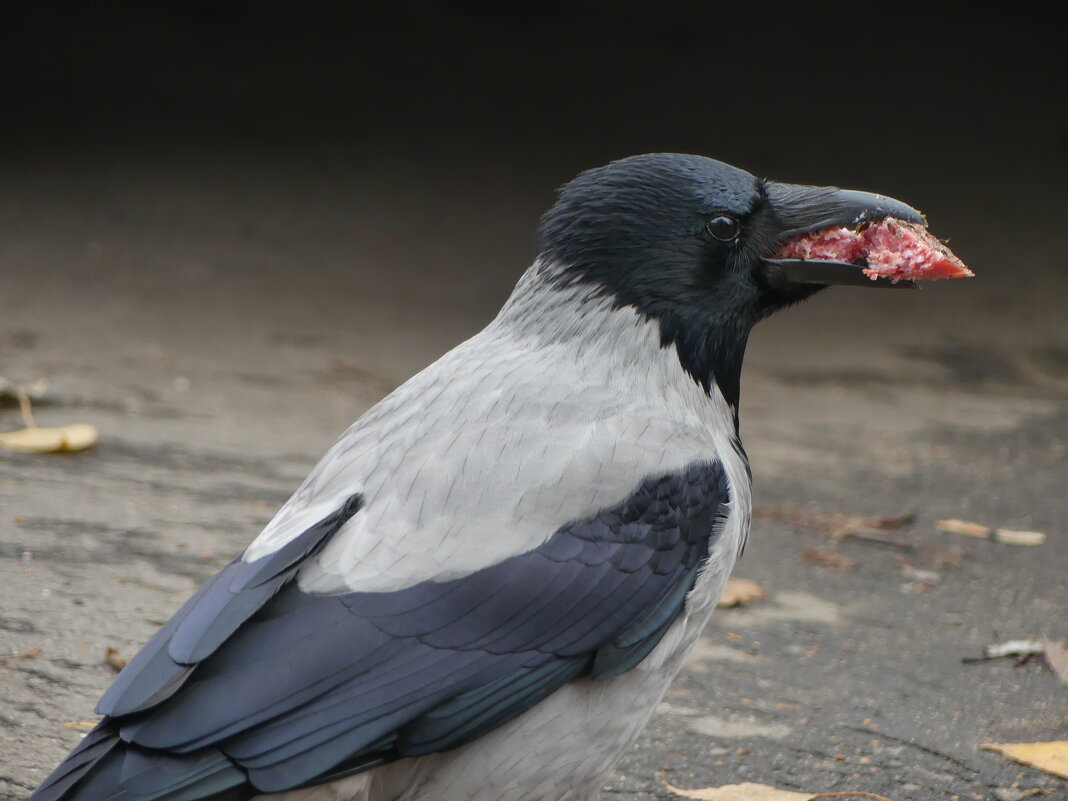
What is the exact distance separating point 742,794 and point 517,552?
0.77 metres

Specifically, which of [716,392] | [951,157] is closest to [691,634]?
[716,392]

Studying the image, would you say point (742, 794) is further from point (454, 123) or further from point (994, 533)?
point (454, 123)

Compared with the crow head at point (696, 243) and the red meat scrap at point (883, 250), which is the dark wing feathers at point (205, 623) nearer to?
the crow head at point (696, 243)

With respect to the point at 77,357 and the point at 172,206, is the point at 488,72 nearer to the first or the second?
the point at 172,206

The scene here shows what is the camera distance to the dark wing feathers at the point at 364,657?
196cm

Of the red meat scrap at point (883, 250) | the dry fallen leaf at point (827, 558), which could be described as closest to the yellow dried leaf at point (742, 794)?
the red meat scrap at point (883, 250)

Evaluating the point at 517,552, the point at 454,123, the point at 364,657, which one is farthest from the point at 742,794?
the point at 454,123

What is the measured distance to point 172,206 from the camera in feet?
27.0

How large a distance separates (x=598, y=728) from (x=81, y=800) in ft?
2.70

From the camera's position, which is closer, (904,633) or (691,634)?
(691,634)

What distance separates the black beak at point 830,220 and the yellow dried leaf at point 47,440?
251cm

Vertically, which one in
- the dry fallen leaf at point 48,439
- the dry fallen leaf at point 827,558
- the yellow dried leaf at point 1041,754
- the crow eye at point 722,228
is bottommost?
the dry fallen leaf at point 827,558

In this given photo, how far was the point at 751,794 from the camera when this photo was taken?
2600 mm

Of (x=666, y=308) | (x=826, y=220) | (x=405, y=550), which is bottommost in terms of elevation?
(x=405, y=550)
